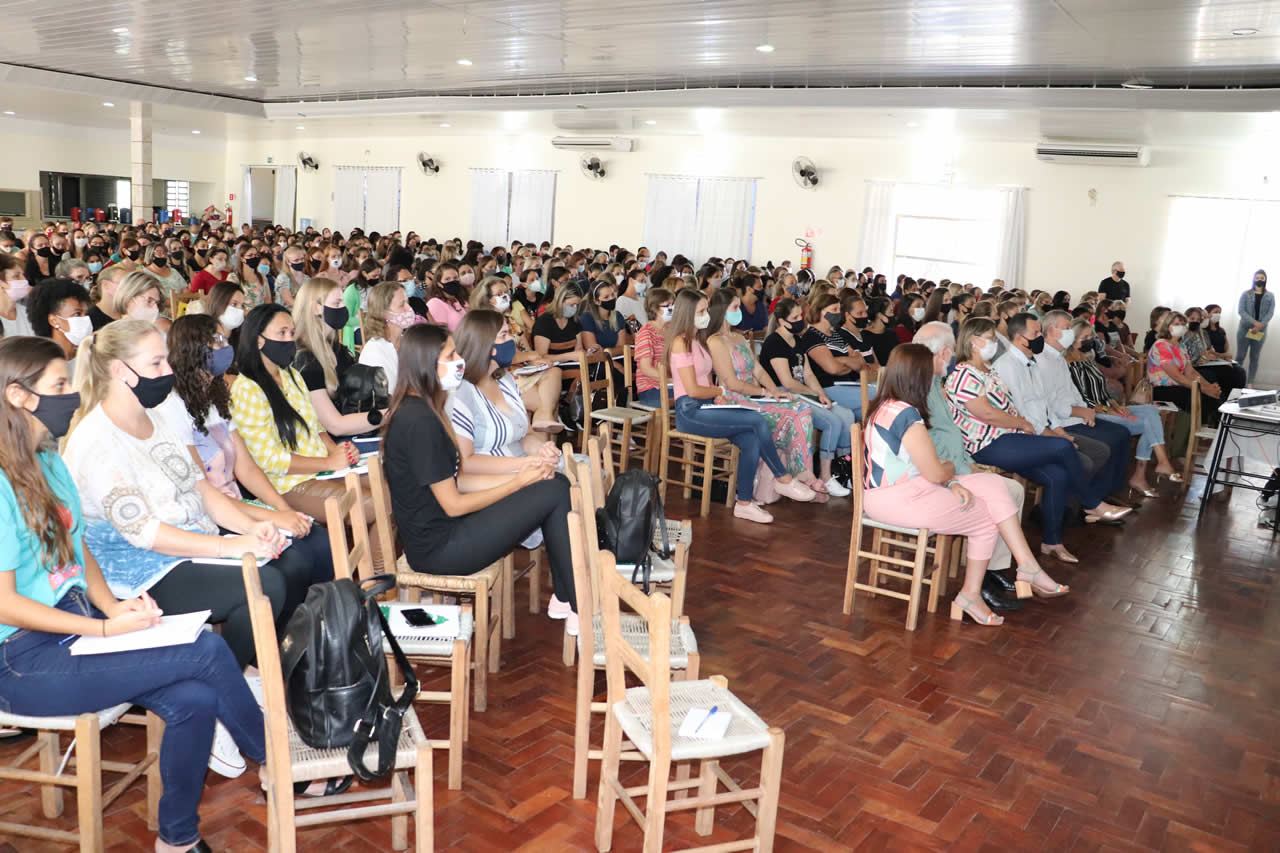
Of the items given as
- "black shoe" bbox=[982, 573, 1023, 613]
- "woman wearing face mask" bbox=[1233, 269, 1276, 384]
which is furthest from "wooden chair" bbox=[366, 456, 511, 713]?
"woman wearing face mask" bbox=[1233, 269, 1276, 384]

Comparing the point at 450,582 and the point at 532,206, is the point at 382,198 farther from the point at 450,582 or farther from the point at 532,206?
the point at 450,582

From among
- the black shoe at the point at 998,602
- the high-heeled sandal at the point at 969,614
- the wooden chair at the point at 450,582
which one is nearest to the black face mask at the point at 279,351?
the wooden chair at the point at 450,582

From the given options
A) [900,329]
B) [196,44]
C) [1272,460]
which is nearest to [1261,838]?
[1272,460]

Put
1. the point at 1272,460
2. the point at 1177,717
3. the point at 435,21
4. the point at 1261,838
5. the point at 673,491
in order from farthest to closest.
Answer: the point at 435,21
the point at 1272,460
the point at 673,491
the point at 1177,717
the point at 1261,838

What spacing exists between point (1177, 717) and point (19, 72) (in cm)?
1563

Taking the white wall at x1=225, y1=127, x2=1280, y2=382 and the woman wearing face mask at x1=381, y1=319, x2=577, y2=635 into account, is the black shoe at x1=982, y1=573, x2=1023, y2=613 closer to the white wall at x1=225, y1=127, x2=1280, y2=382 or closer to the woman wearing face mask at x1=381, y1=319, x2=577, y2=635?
the woman wearing face mask at x1=381, y1=319, x2=577, y2=635

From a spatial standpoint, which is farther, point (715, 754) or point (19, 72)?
point (19, 72)

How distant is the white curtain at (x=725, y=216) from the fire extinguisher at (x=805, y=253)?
3.15ft

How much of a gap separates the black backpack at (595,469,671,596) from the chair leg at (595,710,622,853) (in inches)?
34.8

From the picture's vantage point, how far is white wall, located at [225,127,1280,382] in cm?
1377

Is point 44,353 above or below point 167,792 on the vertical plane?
above

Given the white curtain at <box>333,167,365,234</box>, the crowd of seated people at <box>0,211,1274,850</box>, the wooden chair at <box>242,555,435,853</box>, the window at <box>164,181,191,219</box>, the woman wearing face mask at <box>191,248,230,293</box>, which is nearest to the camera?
the wooden chair at <box>242,555,435,853</box>

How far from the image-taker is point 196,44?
36.4 feet

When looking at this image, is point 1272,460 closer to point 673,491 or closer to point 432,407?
point 673,491
